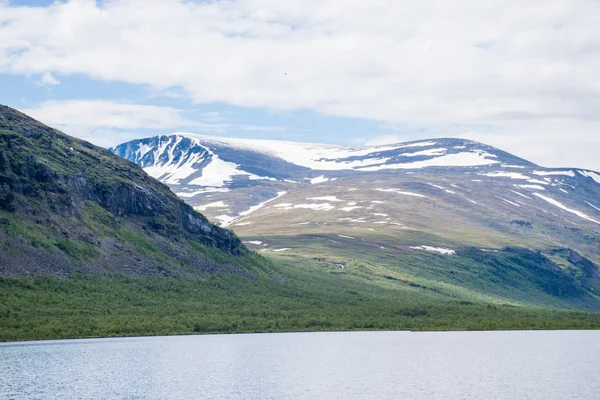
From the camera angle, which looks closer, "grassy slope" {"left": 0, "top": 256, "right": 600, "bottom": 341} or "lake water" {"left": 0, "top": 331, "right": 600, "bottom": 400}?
"lake water" {"left": 0, "top": 331, "right": 600, "bottom": 400}

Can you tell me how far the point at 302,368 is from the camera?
3969 inches

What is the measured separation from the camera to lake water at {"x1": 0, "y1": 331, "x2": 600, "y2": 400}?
81.4m

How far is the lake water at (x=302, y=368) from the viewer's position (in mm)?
81438

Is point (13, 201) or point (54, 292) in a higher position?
point (13, 201)

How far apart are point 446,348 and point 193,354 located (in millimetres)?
38515

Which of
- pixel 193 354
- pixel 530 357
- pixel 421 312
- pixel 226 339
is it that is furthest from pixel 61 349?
pixel 421 312

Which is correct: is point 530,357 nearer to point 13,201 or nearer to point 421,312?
point 421,312

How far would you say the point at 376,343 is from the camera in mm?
134750

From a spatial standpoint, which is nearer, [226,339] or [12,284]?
[226,339]

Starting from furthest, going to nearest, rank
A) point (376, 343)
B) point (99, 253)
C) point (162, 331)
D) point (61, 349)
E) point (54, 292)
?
point (99, 253)
point (54, 292)
point (162, 331)
point (376, 343)
point (61, 349)

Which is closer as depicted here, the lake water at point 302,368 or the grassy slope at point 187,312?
the lake water at point 302,368

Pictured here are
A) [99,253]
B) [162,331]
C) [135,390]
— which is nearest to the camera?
[135,390]

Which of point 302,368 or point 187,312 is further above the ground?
point 302,368

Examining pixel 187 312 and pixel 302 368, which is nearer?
pixel 302 368
